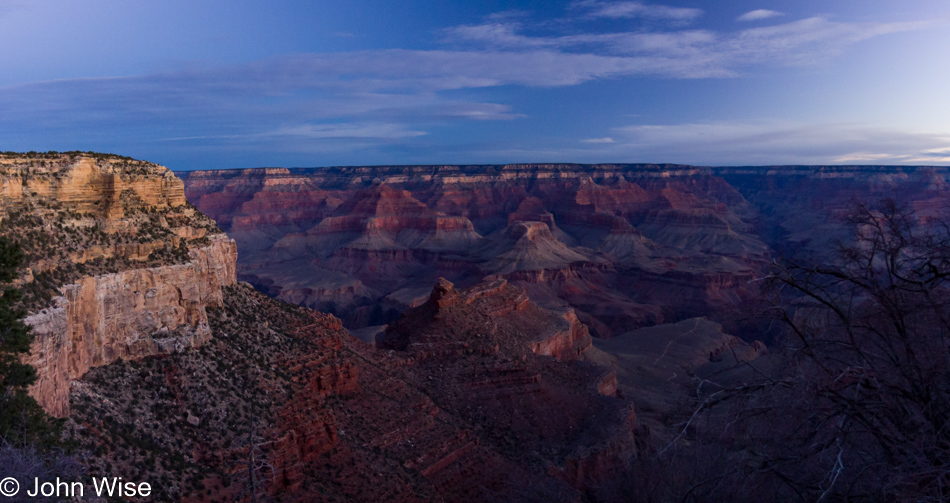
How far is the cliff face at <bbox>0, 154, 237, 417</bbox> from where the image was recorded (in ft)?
52.1

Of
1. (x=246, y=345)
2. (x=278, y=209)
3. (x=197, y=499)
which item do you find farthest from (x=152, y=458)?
(x=278, y=209)

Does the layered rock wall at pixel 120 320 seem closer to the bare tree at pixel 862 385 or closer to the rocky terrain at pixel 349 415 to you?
the rocky terrain at pixel 349 415

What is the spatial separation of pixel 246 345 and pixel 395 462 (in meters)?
7.47

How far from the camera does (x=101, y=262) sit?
61.2 feet

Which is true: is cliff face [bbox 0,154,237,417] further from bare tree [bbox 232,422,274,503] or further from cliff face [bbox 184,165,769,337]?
cliff face [bbox 184,165,769,337]

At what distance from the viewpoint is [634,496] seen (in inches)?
700
